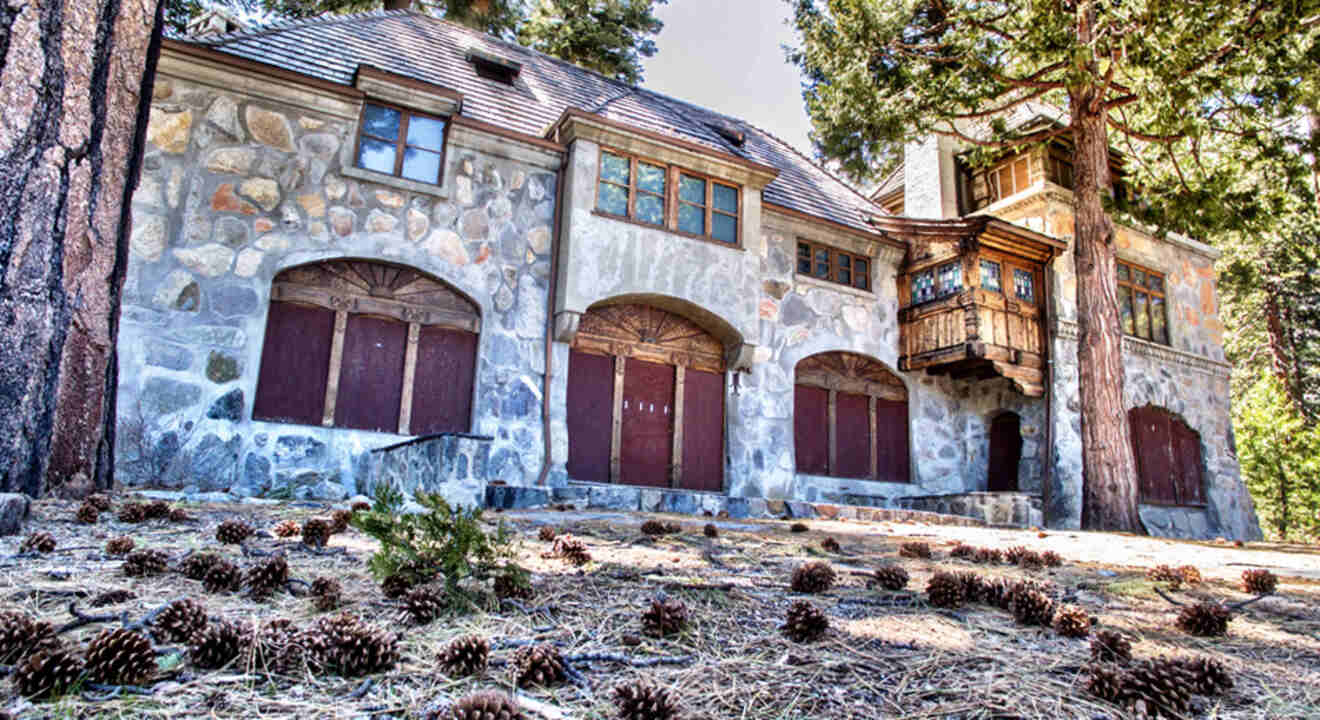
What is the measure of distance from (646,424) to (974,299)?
20.2ft

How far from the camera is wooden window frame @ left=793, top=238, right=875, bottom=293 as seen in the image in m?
13.4

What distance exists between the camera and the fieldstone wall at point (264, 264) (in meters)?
8.38

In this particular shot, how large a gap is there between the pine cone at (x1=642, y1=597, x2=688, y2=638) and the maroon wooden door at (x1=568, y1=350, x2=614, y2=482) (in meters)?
9.27

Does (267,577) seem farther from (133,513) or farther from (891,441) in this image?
(891,441)

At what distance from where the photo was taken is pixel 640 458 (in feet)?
38.5

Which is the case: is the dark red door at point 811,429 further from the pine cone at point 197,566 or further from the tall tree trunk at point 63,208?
the pine cone at point 197,566

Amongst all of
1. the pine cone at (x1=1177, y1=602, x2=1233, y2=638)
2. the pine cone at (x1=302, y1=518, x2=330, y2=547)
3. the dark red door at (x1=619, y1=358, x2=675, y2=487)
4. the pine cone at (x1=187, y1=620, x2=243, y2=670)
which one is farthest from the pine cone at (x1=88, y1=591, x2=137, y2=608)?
the dark red door at (x1=619, y1=358, x2=675, y2=487)

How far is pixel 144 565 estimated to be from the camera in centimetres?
233

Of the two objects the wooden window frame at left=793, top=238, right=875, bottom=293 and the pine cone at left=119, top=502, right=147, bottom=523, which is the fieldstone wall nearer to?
the pine cone at left=119, top=502, right=147, bottom=523

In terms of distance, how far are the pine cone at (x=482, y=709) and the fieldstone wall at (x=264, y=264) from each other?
26.9ft

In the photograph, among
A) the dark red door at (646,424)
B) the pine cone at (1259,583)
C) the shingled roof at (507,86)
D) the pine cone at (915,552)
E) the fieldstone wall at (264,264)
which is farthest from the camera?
the dark red door at (646,424)

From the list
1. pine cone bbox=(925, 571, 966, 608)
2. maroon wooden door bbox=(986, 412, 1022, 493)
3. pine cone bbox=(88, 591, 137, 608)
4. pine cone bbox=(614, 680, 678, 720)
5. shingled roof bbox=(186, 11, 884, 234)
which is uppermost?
shingled roof bbox=(186, 11, 884, 234)

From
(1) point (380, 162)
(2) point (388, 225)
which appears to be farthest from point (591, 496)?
(1) point (380, 162)

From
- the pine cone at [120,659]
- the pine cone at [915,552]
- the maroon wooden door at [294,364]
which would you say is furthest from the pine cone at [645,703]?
the maroon wooden door at [294,364]
